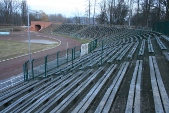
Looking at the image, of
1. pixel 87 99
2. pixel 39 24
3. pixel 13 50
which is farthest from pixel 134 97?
pixel 39 24

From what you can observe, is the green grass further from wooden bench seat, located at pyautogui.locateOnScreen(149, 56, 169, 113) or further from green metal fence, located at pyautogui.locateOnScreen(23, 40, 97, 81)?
wooden bench seat, located at pyautogui.locateOnScreen(149, 56, 169, 113)

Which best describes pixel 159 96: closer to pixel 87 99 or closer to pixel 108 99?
pixel 108 99

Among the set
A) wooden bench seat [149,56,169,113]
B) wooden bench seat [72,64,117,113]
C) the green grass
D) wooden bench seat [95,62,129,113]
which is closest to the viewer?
wooden bench seat [149,56,169,113]

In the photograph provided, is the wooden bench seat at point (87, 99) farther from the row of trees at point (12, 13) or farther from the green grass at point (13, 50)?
the row of trees at point (12, 13)

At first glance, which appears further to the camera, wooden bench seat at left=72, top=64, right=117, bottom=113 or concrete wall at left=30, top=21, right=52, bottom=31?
concrete wall at left=30, top=21, right=52, bottom=31

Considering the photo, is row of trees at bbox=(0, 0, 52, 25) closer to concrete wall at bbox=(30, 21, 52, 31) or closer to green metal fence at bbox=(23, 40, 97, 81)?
concrete wall at bbox=(30, 21, 52, 31)

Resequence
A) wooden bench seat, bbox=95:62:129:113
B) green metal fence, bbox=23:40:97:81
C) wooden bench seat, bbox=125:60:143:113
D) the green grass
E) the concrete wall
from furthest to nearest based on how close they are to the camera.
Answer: the concrete wall → the green grass → green metal fence, bbox=23:40:97:81 → wooden bench seat, bbox=95:62:129:113 → wooden bench seat, bbox=125:60:143:113

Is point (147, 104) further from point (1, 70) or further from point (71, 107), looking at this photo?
point (1, 70)

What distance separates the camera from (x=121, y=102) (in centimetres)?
620

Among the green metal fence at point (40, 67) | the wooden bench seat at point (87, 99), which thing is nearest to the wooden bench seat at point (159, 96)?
the wooden bench seat at point (87, 99)

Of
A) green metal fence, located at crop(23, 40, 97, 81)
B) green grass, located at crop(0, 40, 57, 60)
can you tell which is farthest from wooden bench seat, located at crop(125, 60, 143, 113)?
green grass, located at crop(0, 40, 57, 60)

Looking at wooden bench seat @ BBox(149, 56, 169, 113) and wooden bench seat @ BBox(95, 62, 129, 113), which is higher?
wooden bench seat @ BBox(149, 56, 169, 113)

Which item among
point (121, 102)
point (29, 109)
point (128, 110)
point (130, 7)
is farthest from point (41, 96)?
point (130, 7)

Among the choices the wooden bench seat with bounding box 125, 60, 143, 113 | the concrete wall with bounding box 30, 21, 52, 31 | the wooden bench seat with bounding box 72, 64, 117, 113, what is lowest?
the wooden bench seat with bounding box 72, 64, 117, 113
